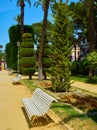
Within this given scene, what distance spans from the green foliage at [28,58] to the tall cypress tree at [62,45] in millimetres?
10554

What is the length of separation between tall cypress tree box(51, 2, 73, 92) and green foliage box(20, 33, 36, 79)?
10.6m

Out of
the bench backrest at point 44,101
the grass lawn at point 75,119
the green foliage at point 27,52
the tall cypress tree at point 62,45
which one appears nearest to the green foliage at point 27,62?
Result: the green foliage at point 27,52

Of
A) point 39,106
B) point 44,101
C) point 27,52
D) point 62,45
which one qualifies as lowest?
point 39,106

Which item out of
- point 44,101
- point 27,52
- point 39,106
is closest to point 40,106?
point 39,106

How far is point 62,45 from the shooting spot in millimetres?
17031

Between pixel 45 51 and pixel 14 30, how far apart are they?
554 inches

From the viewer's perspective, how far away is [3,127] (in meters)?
9.17

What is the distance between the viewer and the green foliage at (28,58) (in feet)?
90.6

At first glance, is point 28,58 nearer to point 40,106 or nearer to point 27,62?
point 27,62

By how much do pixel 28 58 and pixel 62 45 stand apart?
444 inches

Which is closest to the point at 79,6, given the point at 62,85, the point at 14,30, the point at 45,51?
the point at 14,30

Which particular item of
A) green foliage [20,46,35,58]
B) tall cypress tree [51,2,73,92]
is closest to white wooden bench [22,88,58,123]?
tall cypress tree [51,2,73,92]

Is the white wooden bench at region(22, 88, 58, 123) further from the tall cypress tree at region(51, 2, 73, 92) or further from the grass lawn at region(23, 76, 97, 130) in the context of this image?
the tall cypress tree at region(51, 2, 73, 92)

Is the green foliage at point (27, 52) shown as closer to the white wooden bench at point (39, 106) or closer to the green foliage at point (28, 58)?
the green foliage at point (28, 58)
